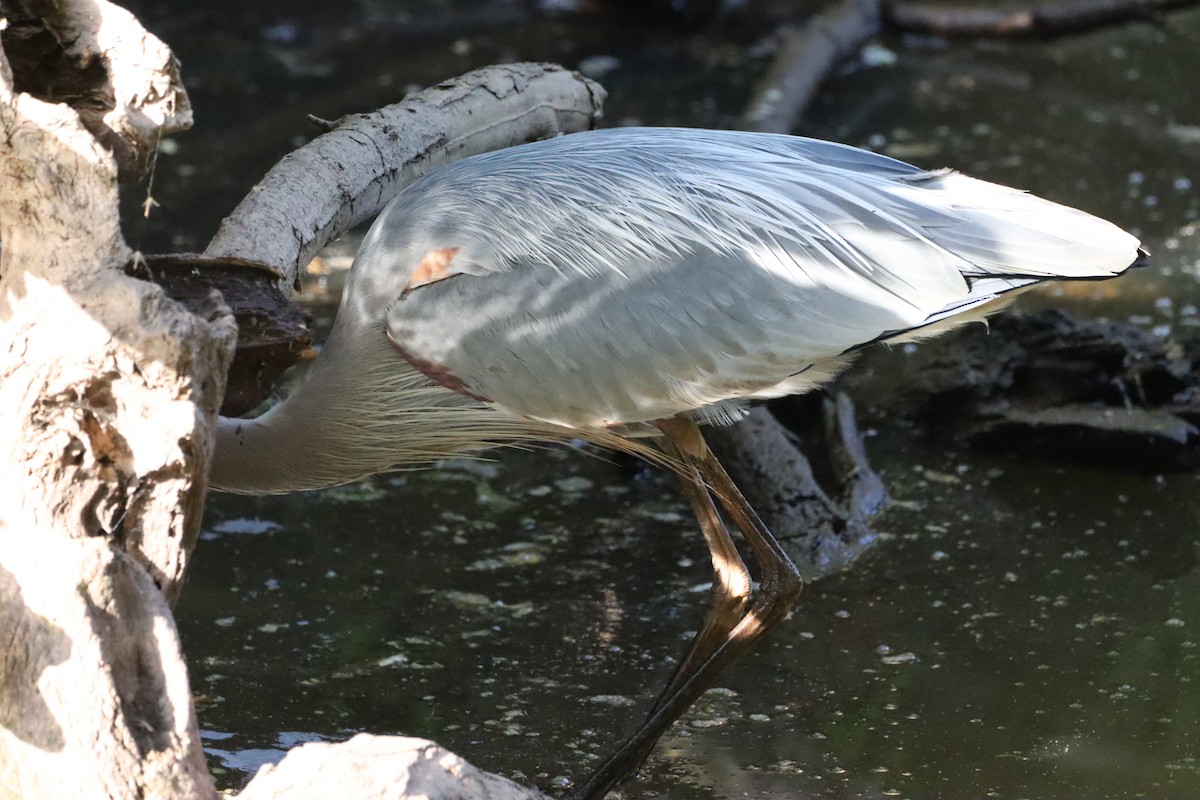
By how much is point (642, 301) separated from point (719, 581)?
76 cm

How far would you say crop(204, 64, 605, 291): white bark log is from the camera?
3.20 meters

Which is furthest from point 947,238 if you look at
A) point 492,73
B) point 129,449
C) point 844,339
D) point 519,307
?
point 129,449

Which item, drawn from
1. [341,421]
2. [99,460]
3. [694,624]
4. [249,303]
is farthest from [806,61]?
[99,460]

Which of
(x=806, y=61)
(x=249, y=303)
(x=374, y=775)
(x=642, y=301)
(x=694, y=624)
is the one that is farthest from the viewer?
(x=806, y=61)

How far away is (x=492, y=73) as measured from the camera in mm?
4215

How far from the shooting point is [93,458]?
2322 millimetres

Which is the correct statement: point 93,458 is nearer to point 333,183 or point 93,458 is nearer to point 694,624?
point 333,183

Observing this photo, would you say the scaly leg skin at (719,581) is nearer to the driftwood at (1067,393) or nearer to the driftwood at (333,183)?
the driftwood at (333,183)

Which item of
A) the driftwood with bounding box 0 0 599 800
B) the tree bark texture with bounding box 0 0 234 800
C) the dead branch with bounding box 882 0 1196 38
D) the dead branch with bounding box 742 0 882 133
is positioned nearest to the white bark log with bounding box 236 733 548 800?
the driftwood with bounding box 0 0 599 800

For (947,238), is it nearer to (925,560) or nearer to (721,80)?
(925,560)

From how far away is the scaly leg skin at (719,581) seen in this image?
11.0 ft

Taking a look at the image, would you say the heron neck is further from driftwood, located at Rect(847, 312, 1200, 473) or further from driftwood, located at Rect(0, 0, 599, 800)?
driftwood, located at Rect(847, 312, 1200, 473)

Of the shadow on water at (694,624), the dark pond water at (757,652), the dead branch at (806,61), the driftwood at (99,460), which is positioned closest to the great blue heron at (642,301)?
the dark pond water at (757,652)

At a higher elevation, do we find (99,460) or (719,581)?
(99,460)
